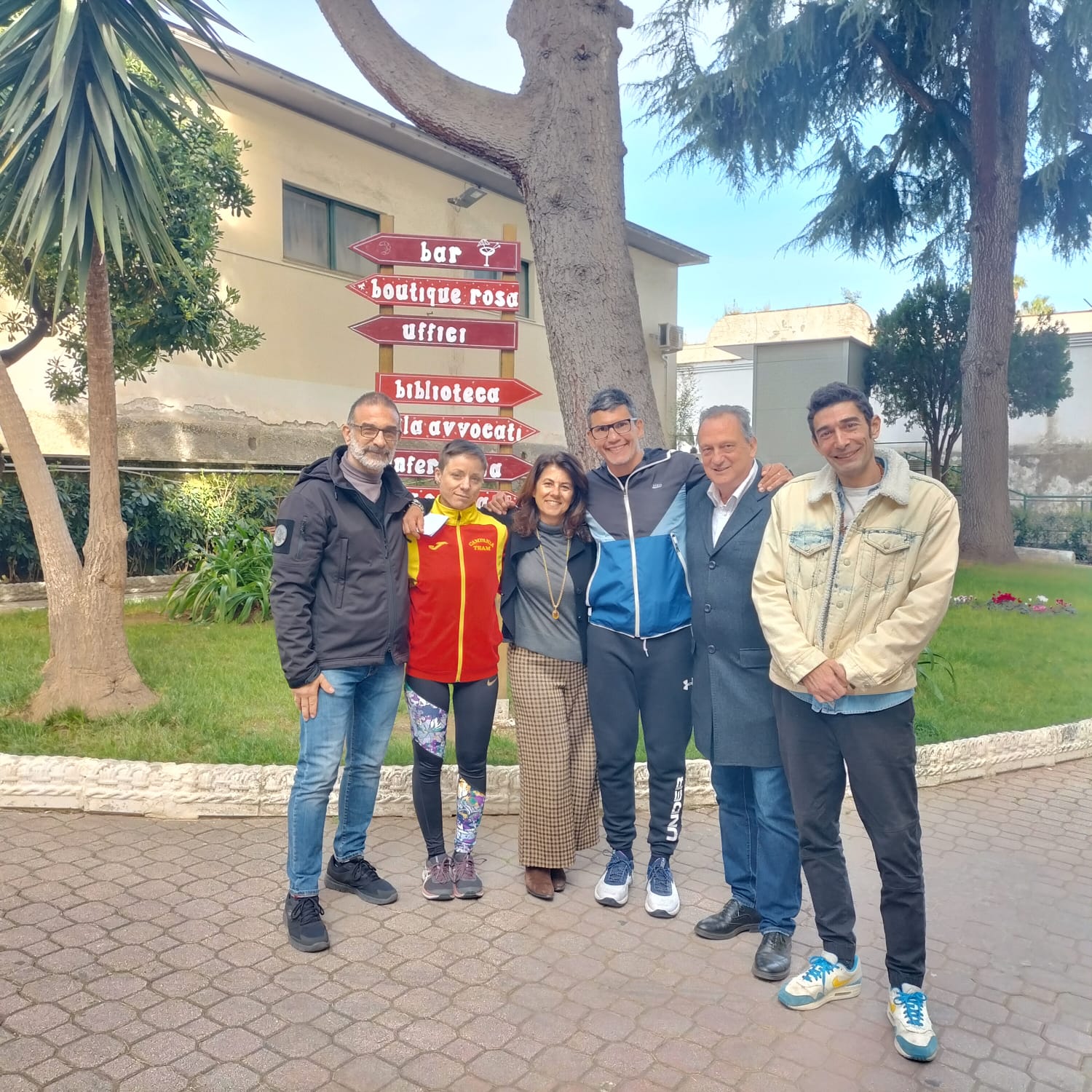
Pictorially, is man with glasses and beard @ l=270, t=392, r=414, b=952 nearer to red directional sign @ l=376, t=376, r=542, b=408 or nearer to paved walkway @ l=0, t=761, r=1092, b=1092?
paved walkway @ l=0, t=761, r=1092, b=1092

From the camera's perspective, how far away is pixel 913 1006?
3.12m

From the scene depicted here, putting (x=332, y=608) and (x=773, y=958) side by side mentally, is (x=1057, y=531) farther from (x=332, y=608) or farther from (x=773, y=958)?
(x=332, y=608)

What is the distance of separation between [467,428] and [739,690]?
3.53m

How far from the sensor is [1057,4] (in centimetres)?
1455

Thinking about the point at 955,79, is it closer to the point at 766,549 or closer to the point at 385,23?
the point at 385,23

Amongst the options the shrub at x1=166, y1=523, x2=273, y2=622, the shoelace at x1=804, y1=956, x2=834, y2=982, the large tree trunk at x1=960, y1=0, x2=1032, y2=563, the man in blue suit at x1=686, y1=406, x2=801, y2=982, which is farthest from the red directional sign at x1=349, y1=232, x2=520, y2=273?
the large tree trunk at x1=960, y1=0, x2=1032, y2=563

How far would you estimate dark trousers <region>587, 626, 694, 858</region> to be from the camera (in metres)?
3.98

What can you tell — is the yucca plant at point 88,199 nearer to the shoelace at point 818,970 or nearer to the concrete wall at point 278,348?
the shoelace at point 818,970

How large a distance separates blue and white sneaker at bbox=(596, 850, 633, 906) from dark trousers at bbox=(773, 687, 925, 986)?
0.98 m

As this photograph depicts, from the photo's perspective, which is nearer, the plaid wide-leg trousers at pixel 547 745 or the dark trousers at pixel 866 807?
the dark trousers at pixel 866 807

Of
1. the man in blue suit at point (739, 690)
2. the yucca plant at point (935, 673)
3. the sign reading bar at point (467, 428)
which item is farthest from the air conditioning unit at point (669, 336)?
the man in blue suit at point (739, 690)

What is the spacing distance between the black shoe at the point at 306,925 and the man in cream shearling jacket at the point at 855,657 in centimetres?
167

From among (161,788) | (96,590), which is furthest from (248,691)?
(161,788)

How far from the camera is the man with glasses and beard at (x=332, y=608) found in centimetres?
367
